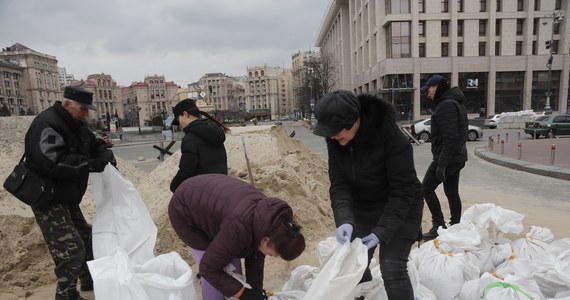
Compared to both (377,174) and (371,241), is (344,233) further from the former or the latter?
(377,174)

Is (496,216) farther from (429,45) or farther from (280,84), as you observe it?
(280,84)

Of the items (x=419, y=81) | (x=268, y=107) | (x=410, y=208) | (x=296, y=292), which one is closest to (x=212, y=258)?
(x=296, y=292)

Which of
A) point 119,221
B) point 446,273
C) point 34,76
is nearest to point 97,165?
point 119,221

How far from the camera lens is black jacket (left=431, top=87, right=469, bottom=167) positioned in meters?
3.65

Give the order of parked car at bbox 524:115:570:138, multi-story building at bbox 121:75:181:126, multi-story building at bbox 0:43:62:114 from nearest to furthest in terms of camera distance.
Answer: parked car at bbox 524:115:570:138, multi-story building at bbox 0:43:62:114, multi-story building at bbox 121:75:181:126

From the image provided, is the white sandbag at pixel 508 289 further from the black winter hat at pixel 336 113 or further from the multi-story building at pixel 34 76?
the multi-story building at pixel 34 76

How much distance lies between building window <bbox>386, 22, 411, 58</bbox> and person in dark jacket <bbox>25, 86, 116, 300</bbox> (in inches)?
1484

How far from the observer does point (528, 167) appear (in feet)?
28.0

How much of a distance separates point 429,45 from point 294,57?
87.7 meters

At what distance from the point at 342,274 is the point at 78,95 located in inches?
84.4

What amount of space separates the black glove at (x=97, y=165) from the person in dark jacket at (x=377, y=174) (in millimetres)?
1677

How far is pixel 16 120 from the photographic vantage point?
15.9 ft

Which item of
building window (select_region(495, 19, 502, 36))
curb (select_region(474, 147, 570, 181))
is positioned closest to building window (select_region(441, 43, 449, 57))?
building window (select_region(495, 19, 502, 36))

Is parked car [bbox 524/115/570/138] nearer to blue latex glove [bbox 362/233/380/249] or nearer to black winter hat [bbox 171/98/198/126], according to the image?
black winter hat [bbox 171/98/198/126]
